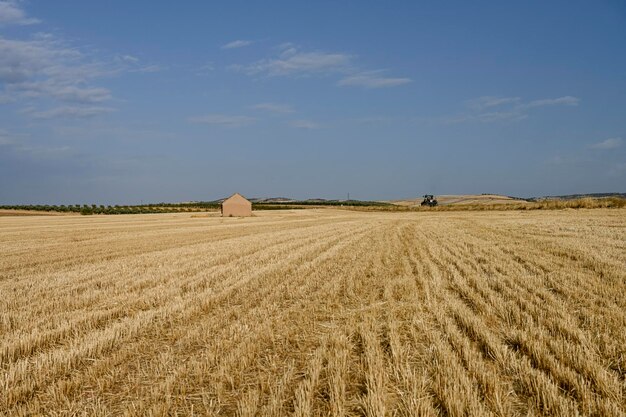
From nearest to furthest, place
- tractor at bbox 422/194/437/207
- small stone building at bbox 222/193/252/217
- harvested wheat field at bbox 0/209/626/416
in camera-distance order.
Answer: harvested wheat field at bbox 0/209/626/416 → small stone building at bbox 222/193/252/217 → tractor at bbox 422/194/437/207

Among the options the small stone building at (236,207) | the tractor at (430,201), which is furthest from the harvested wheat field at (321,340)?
the tractor at (430,201)

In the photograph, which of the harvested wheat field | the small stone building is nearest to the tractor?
the small stone building

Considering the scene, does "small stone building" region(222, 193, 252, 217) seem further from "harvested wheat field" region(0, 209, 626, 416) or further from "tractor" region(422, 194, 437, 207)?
"harvested wheat field" region(0, 209, 626, 416)

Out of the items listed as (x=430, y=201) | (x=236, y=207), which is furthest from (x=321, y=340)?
(x=430, y=201)

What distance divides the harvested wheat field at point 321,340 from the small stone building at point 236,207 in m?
51.5

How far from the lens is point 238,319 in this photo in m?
6.72

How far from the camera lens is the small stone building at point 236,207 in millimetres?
62719

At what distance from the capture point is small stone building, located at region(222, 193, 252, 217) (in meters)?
62.7

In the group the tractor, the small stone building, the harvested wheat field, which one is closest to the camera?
the harvested wheat field

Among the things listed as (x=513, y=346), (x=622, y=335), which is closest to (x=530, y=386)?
(x=513, y=346)

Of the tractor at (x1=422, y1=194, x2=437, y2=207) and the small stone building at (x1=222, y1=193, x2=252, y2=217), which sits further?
the tractor at (x1=422, y1=194, x2=437, y2=207)

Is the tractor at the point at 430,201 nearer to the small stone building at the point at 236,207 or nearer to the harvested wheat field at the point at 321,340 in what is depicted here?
the small stone building at the point at 236,207

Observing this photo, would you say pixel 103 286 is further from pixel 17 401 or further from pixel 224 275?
pixel 17 401

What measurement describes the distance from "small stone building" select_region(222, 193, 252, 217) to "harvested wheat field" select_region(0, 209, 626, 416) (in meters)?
51.5
